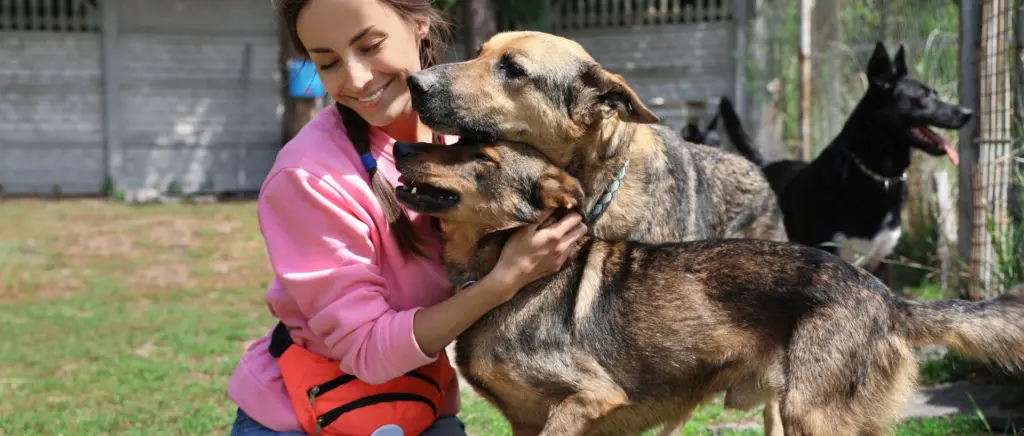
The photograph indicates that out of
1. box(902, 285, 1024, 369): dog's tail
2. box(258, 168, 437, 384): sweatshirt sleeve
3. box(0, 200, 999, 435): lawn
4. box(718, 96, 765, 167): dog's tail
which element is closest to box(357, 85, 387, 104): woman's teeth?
box(258, 168, 437, 384): sweatshirt sleeve

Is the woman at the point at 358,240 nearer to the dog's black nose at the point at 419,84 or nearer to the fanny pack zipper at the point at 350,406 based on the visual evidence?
the fanny pack zipper at the point at 350,406

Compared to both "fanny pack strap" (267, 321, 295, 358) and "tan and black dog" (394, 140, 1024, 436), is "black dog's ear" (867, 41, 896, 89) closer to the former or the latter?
"tan and black dog" (394, 140, 1024, 436)

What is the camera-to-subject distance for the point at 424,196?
2928 millimetres

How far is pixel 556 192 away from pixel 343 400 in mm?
993

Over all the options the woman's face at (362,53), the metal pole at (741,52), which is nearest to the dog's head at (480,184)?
the woman's face at (362,53)

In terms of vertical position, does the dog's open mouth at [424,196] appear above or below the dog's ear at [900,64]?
below

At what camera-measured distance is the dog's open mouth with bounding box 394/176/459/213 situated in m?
2.91

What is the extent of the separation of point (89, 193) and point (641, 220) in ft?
52.0

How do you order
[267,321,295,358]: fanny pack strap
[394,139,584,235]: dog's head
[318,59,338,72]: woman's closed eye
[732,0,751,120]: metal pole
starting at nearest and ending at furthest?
[394,139,584,235]: dog's head → [318,59,338,72]: woman's closed eye → [267,321,295,358]: fanny pack strap → [732,0,751,120]: metal pole

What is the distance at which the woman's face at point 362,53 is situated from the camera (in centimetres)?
313

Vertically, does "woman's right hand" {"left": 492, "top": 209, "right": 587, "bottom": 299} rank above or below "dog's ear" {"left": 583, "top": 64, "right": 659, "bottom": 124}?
below

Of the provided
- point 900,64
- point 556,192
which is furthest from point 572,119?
point 900,64

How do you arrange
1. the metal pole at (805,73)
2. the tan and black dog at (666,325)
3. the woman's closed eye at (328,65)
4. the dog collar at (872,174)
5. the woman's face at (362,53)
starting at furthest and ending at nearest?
the metal pole at (805,73) < the dog collar at (872,174) < the woman's closed eye at (328,65) < the woman's face at (362,53) < the tan and black dog at (666,325)

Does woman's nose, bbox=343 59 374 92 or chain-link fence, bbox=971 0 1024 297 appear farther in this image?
chain-link fence, bbox=971 0 1024 297
